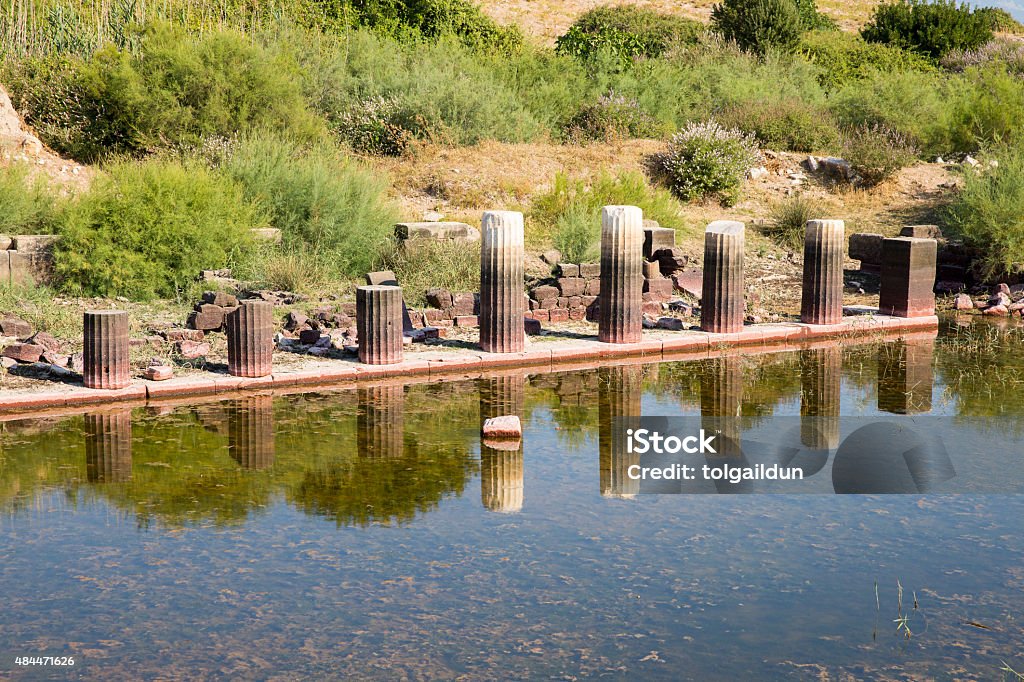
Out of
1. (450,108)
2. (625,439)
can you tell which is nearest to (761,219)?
(450,108)

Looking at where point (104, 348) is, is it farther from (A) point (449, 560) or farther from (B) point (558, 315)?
(B) point (558, 315)

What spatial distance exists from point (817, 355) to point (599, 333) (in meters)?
2.35

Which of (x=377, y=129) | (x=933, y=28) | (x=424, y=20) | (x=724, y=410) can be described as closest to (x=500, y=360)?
(x=724, y=410)

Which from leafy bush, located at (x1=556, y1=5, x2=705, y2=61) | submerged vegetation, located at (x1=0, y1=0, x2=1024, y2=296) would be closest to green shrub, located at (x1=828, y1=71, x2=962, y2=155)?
submerged vegetation, located at (x1=0, y1=0, x2=1024, y2=296)

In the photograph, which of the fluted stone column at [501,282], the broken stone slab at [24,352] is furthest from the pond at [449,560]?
the fluted stone column at [501,282]

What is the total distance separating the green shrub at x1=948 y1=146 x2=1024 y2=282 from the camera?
649 inches

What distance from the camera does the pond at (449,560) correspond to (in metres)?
5.38

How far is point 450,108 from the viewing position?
72.7 ft

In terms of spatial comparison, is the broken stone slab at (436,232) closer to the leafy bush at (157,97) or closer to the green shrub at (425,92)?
the leafy bush at (157,97)

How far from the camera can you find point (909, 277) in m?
14.3

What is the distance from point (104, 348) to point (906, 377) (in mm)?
7452

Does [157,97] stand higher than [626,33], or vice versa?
[626,33]

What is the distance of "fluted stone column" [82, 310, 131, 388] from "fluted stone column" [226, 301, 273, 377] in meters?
0.96

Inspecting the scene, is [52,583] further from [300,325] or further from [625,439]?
[300,325]
